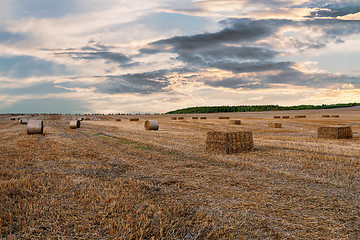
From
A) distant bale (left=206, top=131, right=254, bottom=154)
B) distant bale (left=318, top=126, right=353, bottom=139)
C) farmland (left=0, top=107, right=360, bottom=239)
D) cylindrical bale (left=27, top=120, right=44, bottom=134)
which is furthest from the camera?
cylindrical bale (left=27, top=120, right=44, bottom=134)

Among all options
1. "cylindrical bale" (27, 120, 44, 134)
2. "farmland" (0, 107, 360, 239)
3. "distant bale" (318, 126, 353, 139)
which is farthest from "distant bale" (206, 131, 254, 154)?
"cylindrical bale" (27, 120, 44, 134)

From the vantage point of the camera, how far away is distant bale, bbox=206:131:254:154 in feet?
49.8

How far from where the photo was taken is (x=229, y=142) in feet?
50.1

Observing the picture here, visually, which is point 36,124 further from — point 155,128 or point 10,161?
point 10,161

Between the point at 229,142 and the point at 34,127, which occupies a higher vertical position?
the point at 34,127

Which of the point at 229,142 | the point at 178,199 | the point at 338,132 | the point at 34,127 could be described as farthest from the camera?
the point at 34,127

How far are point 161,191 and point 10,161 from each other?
25.4ft

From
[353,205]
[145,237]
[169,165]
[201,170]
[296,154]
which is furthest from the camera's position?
[296,154]

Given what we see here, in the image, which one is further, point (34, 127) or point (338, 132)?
point (34, 127)

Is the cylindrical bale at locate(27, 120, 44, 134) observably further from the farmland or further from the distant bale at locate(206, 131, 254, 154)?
the distant bale at locate(206, 131, 254, 154)

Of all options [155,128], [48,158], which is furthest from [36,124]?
[48,158]

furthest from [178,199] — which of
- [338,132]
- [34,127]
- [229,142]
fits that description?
[34,127]

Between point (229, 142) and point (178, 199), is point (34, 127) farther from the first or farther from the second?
point (178, 199)

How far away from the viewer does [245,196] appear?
7402 millimetres
